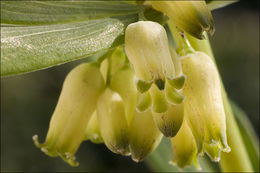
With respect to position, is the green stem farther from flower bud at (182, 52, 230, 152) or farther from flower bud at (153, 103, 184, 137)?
flower bud at (153, 103, 184, 137)

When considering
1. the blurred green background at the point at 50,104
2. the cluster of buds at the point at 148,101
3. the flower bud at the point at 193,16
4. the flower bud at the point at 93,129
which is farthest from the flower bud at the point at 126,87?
the blurred green background at the point at 50,104

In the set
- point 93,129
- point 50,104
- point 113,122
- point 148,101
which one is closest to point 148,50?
point 148,101

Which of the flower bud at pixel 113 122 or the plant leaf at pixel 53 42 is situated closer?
the plant leaf at pixel 53 42

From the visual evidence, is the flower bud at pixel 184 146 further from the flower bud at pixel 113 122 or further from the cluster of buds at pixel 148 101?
the flower bud at pixel 113 122

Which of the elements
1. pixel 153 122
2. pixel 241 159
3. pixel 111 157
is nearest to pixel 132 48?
pixel 153 122

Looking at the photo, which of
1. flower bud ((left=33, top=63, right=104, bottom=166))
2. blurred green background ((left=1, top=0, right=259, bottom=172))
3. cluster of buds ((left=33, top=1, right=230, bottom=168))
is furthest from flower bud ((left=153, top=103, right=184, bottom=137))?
blurred green background ((left=1, top=0, right=259, bottom=172))

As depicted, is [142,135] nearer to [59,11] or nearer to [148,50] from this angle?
[148,50]
